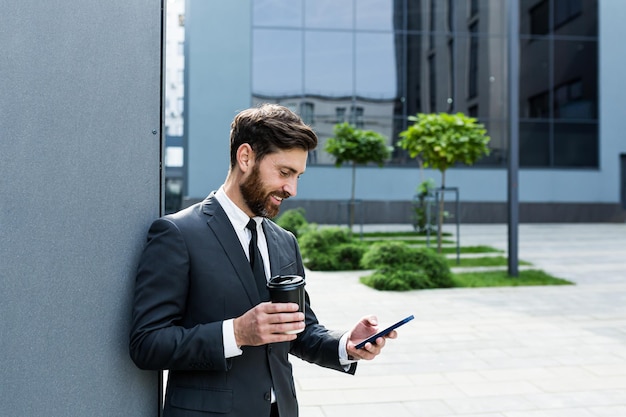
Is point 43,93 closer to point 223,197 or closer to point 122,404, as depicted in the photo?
point 223,197

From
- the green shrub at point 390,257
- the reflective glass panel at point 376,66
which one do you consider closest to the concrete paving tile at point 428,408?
the green shrub at point 390,257

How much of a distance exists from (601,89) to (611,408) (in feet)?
76.9

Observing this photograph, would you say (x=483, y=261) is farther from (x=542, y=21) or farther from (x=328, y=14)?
(x=542, y=21)

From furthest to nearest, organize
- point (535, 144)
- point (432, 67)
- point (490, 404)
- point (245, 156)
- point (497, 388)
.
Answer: point (535, 144) → point (432, 67) → point (497, 388) → point (490, 404) → point (245, 156)

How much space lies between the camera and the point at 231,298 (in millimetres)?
1647

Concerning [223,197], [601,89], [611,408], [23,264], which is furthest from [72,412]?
[601,89]

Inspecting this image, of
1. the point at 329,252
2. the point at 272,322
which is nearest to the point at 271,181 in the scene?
the point at 272,322

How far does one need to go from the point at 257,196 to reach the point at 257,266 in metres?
0.21

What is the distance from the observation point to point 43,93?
1.46 meters

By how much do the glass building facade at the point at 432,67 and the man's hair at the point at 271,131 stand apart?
2079 cm

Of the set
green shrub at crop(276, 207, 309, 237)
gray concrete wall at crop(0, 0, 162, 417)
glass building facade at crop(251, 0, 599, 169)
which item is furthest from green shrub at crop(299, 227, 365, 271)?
glass building facade at crop(251, 0, 599, 169)

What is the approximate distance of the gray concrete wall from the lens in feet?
4.68

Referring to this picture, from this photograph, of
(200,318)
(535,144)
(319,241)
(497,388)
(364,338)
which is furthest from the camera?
(535,144)

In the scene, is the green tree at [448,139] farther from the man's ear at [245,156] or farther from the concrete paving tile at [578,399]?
the man's ear at [245,156]
